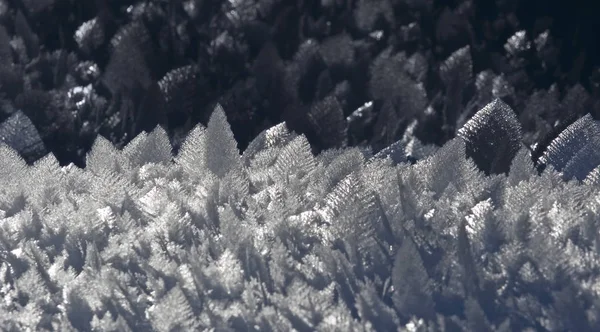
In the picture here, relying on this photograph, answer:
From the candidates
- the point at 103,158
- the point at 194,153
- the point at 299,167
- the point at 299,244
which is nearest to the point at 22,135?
the point at 103,158

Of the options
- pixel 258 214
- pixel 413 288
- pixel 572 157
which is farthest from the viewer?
pixel 572 157

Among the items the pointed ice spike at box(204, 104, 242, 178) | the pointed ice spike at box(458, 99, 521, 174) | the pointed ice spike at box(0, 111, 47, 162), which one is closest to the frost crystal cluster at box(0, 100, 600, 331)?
the pointed ice spike at box(204, 104, 242, 178)

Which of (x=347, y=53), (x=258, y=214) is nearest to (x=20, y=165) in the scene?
(x=258, y=214)

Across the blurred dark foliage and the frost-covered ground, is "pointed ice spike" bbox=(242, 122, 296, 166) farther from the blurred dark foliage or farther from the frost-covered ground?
the blurred dark foliage

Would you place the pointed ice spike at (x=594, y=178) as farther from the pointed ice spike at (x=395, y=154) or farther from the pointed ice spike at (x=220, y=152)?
the pointed ice spike at (x=220, y=152)

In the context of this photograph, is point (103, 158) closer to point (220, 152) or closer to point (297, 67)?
point (220, 152)

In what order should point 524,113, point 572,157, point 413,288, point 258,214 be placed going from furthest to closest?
point 524,113 → point 572,157 → point 258,214 → point 413,288

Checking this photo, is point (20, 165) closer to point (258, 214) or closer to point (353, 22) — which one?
point (258, 214)
